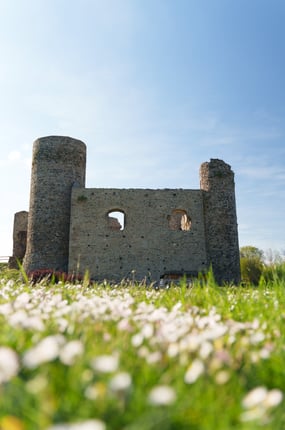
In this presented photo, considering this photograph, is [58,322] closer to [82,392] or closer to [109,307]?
[109,307]

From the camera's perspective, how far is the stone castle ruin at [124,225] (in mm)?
16078

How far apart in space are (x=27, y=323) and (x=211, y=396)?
94cm

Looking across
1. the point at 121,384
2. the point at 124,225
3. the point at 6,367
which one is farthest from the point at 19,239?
the point at 121,384

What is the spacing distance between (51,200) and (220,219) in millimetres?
7579

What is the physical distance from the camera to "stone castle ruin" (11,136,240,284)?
16.1 meters

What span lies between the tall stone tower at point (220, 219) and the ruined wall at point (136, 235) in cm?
42

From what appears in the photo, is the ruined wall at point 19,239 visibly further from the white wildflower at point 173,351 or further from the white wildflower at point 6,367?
the white wildflower at point 6,367

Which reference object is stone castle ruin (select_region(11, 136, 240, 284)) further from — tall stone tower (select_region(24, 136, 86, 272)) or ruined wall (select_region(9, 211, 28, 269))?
ruined wall (select_region(9, 211, 28, 269))

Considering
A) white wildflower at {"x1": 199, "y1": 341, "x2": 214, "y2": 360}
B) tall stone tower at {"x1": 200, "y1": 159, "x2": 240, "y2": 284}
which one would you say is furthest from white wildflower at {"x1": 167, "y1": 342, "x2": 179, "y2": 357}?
tall stone tower at {"x1": 200, "y1": 159, "x2": 240, "y2": 284}

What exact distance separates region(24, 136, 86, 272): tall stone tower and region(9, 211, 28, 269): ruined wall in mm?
4265

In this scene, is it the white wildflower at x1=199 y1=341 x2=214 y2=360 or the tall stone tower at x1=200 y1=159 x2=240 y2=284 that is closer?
the white wildflower at x1=199 y1=341 x2=214 y2=360

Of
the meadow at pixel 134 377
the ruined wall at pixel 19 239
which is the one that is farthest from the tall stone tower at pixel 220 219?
the meadow at pixel 134 377

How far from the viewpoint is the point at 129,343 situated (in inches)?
76.0

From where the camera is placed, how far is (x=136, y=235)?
645 inches
